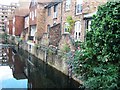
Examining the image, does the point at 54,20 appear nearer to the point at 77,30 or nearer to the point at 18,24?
the point at 77,30

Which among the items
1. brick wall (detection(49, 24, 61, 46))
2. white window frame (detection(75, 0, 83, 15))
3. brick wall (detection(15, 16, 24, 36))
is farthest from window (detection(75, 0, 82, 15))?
brick wall (detection(15, 16, 24, 36))

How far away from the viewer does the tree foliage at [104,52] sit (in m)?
8.88

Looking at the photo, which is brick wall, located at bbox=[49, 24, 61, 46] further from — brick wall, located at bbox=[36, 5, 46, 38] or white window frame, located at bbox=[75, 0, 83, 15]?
brick wall, located at bbox=[36, 5, 46, 38]

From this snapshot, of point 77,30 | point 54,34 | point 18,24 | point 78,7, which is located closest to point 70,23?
point 77,30

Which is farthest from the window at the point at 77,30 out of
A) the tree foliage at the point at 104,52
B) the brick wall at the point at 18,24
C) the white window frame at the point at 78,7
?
the brick wall at the point at 18,24

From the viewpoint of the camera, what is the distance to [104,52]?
927cm

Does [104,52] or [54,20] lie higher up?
[54,20]

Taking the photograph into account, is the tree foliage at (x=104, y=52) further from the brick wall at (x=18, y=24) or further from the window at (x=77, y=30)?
the brick wall at (x=18, y=24)

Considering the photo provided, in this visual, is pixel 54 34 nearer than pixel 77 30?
No

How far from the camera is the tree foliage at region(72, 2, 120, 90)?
29.1ft

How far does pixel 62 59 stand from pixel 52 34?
970cm

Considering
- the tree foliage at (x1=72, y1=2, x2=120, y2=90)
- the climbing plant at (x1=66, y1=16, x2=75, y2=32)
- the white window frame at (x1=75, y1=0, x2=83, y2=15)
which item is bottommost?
the tree foliage at (x1=72, y1=2, x2=120, y2=90)

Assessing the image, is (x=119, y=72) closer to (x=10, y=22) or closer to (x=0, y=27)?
(x=10, y=22)

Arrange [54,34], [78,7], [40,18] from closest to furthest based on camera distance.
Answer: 1. [78,7]
2. [54,34]
3. [40,18]
